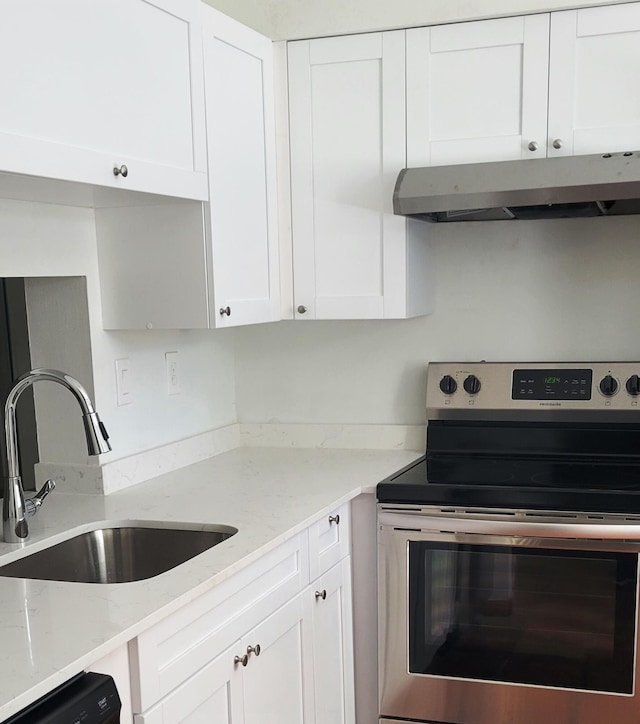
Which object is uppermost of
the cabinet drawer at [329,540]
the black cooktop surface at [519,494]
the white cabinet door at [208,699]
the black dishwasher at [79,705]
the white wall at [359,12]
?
the white wall at [359,12]

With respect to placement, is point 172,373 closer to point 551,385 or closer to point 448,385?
point 448,385

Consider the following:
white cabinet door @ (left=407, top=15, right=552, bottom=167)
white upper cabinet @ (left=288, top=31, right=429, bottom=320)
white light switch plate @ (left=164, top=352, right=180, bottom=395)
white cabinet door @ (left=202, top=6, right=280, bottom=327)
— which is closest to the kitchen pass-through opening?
white light switch plate @ (left=164, top=352, right=180, bottom=395)

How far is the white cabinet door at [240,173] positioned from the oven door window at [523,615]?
2.82 feet

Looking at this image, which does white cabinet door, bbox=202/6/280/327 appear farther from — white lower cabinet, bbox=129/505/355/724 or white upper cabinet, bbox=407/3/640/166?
white lower cabinet, bbox=129/505/355/724

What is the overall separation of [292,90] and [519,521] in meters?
1.45

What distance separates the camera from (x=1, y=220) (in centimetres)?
198

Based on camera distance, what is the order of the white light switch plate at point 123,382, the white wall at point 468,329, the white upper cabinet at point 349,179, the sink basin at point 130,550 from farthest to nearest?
1. the white wall at point 468,329
2. the white upper cabinet at point 349,179
3. the white light switch plate at point 123,382
4. the sink basin at point 130,550

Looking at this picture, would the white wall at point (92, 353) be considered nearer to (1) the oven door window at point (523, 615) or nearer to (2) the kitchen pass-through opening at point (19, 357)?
(2) the kitchen pass-through opening at point (19, 357)

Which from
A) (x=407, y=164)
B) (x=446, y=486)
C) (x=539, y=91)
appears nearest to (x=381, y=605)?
(x=446, y=486)

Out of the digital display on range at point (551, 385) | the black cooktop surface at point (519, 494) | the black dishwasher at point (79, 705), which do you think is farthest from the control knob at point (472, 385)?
the black dishwasher at point (79, 705)

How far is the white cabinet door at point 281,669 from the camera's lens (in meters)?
1.84

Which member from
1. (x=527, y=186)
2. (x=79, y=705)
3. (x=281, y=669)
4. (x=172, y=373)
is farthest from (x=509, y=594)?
(x=79, y=705)

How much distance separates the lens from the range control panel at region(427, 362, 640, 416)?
8.48 feet

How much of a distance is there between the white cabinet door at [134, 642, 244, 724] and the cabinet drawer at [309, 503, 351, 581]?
16.8 inches
